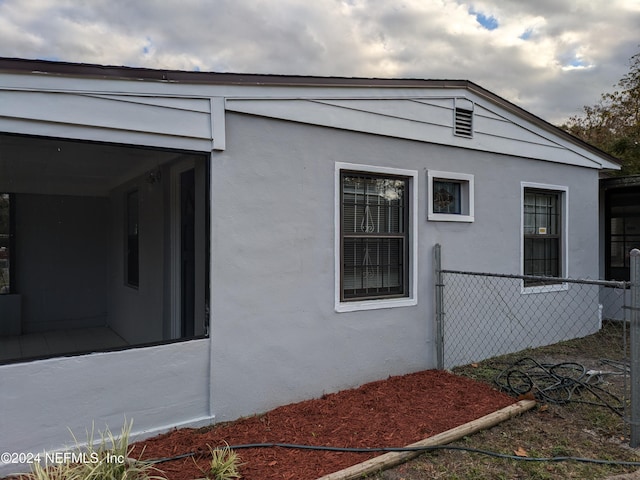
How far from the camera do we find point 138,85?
3205mm

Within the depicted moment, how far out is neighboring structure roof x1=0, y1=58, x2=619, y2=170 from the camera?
10.1 feet

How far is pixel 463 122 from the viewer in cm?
534

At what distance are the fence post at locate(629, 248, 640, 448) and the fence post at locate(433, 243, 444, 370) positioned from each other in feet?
6.54

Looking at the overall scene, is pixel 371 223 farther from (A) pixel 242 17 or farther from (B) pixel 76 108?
(A) pixel 242 17

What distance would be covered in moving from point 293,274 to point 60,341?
409 centimetres

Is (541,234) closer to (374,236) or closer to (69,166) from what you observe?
(374,236)

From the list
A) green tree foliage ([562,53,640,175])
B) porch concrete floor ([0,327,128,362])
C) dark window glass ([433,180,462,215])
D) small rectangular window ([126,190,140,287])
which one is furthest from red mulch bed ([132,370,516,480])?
green tree foliage ([562,53,640,175])

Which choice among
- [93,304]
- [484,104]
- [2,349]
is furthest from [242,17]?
[2,349]

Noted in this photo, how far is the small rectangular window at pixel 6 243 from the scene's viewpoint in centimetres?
621

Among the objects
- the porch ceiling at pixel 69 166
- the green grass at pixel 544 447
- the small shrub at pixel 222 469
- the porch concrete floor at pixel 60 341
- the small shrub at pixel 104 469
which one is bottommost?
the green grass at pixel 544 447

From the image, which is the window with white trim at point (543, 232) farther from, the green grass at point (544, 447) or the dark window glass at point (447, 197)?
the green grass at point (544, 447)

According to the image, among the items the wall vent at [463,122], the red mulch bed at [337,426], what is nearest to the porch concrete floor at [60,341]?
the red mulch bed at [337,426]

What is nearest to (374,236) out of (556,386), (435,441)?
(435,441)

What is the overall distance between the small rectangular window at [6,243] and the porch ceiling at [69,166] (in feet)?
0.73
